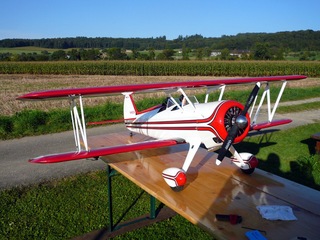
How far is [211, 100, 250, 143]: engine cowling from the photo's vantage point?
4305mm

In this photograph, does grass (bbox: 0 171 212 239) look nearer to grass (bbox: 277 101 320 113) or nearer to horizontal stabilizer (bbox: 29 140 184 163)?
horizontal stabilizer (bbox: 29 140 184 163)

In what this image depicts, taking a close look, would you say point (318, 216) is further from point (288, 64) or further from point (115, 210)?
point (288, 64)

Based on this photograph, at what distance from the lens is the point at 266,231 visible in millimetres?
2766

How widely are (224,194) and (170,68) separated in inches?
1608

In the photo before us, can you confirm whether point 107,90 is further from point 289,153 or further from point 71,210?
point 289,153

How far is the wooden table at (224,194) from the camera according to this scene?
112 inches

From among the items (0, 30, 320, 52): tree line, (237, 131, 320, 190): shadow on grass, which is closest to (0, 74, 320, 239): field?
(237, 131, 320, 190): shadow on grass

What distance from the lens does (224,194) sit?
143 inches

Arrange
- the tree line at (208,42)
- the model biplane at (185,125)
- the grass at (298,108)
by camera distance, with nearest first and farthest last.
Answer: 1. the model biplane at (185,125)
2. the grass at (298,108)
3. the tree line at (208,42)

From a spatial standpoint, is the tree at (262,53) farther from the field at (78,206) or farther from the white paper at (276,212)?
the white paper at (276,212)

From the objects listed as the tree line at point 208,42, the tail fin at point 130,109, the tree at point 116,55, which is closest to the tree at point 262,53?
the tree line at point 208,42

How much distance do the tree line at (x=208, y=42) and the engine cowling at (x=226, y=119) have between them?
7284cm

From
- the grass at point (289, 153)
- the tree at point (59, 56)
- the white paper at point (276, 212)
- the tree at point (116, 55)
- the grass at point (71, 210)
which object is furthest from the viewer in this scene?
the tree at point (59, 56)

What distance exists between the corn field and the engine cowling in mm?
37964
